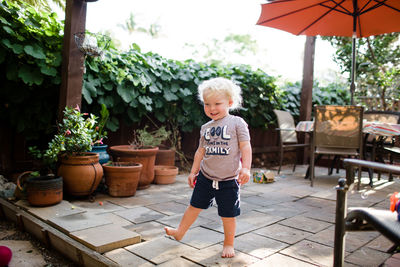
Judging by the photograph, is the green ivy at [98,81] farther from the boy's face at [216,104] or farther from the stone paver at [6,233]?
the boy's face at [216,104]

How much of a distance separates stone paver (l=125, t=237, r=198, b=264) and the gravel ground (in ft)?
1.34

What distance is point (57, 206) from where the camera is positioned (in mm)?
2486

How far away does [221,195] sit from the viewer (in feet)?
5.79

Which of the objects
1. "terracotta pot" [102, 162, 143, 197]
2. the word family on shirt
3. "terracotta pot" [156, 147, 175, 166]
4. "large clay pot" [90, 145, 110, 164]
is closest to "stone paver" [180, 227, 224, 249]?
the word family on shirt

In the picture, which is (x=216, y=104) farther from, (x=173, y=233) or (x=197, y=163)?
(x=173, y=233)

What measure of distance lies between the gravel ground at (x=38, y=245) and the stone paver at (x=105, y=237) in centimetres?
15

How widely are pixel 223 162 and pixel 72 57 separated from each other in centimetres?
192

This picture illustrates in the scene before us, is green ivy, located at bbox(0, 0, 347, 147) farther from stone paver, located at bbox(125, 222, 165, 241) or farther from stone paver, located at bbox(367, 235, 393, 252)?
stone paver, located at bbox(367, 235, 393, 252)

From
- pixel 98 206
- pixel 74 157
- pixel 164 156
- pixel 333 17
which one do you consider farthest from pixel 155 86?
pixel 333 17

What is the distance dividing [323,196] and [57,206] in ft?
8.52

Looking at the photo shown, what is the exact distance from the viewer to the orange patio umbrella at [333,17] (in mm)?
3885

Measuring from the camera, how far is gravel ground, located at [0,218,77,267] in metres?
1.84

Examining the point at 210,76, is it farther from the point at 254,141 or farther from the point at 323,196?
the point at 323,196

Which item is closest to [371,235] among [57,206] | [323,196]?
[323,196]
